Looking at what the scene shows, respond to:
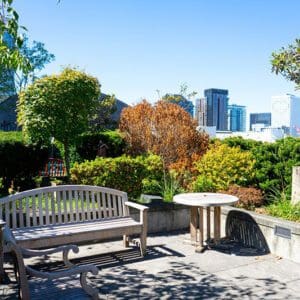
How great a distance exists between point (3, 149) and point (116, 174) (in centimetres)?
333

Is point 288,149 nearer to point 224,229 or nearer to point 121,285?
point 224,229

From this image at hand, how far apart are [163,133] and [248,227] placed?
6.31 metres

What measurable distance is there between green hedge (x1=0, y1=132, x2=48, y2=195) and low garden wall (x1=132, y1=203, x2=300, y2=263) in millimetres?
3930

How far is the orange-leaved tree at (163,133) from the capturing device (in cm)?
1268

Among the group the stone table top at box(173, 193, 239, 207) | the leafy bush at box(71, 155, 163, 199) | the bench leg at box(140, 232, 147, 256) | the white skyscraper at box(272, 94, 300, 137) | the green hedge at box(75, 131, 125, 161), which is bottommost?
the bench leg at box(140, 232, 147, 256)

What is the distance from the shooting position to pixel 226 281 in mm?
5418

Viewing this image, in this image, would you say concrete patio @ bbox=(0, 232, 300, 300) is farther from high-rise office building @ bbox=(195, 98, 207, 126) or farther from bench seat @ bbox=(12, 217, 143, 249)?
high-rise office building @ bbox=(195, 98, 207, 126)

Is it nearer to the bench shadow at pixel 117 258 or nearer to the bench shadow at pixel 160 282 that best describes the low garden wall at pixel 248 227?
the bench shadow at pixel 160 282

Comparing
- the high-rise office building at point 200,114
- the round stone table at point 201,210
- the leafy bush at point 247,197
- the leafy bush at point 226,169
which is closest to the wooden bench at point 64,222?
the round stone table at point 201,210

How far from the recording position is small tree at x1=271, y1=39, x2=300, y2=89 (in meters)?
8.56

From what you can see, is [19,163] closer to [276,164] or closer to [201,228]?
[201,228]

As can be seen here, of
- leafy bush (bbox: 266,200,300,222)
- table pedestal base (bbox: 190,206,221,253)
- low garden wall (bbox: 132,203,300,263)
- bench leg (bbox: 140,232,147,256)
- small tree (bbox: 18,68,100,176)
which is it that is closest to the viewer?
low garden wall (bbox: 132,203,300,263)

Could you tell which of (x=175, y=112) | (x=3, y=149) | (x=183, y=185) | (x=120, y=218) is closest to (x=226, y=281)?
(x=120, y=218)

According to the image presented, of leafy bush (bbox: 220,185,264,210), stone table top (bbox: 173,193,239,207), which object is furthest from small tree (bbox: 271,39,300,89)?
stone table top (bbox: 173,193,239,207)
